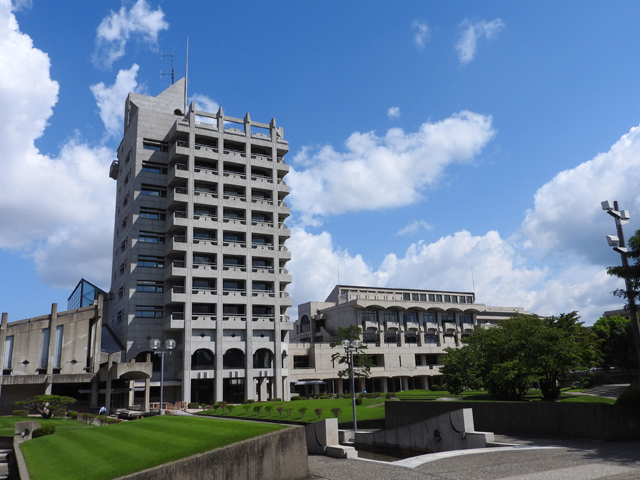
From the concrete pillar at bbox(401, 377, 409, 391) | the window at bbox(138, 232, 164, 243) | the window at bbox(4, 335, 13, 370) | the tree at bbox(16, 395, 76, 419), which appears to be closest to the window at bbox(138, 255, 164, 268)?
the window at bbox(138, 232, 164, 243)

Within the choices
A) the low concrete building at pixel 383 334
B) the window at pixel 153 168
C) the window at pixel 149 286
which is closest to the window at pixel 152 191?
the window at pixel 153 168

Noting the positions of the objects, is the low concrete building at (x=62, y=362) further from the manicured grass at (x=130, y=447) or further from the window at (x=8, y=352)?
the manicured grass at (x=130, y=447)

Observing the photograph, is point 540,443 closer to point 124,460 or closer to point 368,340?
point 124,460

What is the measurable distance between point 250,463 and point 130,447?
5402 mm

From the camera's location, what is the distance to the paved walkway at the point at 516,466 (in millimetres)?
14578

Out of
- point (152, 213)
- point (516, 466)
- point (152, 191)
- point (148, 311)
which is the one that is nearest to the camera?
point (516, 466)

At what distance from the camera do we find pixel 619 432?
2042 cm

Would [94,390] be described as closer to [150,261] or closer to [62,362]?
[62,362]

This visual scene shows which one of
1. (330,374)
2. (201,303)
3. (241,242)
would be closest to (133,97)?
(241,242)

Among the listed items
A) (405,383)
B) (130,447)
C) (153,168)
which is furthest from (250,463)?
(405,383)

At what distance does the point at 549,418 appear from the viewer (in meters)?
22.9

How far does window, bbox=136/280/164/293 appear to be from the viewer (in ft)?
216

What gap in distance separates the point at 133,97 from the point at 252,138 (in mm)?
18924

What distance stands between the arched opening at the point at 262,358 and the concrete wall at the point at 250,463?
176 feet
